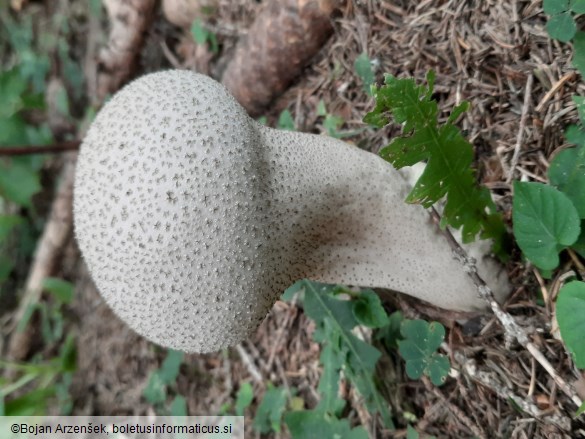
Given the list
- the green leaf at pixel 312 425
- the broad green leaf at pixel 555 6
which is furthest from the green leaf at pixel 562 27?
the green leaf at pixel 312 425

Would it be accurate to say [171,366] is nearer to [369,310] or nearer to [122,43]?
[369,310]

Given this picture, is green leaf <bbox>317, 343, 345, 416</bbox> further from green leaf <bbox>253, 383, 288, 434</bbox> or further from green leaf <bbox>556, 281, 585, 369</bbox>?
green leaf <bbox>556, 281, 585, 369</bbox>

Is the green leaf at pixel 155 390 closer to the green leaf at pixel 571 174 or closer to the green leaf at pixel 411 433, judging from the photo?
the green leaf at pixel 411 433

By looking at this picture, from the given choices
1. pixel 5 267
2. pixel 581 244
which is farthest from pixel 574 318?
pixel 5 267

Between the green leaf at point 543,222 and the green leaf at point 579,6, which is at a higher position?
the green leaf at point 579,6

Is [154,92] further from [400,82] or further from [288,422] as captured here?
[288,422]

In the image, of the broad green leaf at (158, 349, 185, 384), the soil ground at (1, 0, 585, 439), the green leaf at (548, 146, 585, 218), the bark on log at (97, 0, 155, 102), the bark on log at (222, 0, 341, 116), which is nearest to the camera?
the green leaf at (548, 146, 585, 218)

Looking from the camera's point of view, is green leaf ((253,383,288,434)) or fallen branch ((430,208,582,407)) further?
green leaf ((253,383,288,434))

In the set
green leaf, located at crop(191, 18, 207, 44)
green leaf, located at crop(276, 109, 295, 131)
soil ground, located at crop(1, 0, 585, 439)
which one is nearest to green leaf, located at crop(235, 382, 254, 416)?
soil ground, located at crop(1, 0, 585, 439)
